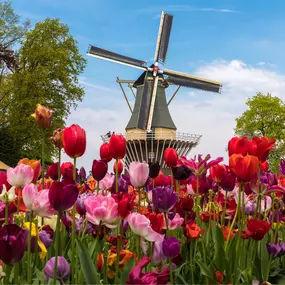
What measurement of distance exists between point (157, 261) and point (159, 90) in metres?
35.9

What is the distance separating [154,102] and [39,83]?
7.88m

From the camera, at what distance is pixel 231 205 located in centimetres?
363

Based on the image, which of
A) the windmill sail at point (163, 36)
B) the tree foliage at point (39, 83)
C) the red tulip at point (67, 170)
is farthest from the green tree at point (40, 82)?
the red tulip at point (67, 170)

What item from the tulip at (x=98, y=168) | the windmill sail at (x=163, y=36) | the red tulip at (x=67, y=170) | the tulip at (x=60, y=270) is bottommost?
the tulip at (x=60, y=270)

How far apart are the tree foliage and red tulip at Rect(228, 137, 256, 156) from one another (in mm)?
29765

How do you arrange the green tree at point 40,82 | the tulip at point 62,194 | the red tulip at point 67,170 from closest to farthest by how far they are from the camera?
the tulip at point 62,194 < the red tulip at point 67,170 < the green tree at point 40,82

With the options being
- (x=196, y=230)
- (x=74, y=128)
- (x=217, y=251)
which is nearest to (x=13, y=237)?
(x=74, y=128)

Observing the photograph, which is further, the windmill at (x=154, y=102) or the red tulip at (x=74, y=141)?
the windmill at (x=154, y=102)

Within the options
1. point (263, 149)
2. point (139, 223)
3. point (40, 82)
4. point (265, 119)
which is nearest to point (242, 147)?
point (263, 149)

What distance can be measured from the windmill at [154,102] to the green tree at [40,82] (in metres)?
2.16

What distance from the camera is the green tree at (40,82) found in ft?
109

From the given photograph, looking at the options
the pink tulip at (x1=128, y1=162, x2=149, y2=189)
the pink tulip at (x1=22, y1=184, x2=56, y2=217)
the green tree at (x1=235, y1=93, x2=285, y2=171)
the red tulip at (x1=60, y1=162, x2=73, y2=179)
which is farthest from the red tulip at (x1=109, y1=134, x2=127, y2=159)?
the green tree at (x1=235, y1=93, x2=285, y2=171)

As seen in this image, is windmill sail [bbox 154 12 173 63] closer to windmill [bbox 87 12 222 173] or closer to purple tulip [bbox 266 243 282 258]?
windmill [bbox 87 12 222 173]

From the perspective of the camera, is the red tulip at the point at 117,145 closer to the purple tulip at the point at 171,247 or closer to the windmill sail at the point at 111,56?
the purple tulip at the point at 171,247
